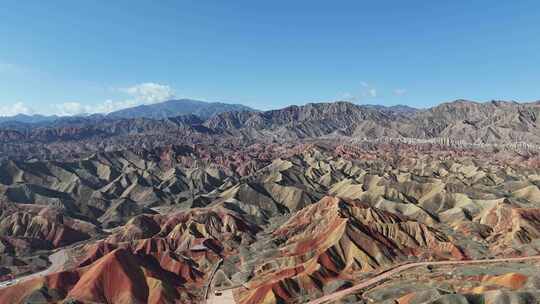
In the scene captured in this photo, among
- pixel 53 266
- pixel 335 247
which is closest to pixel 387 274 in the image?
pixel 335 247

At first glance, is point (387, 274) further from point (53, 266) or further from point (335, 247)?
point (53, 266)

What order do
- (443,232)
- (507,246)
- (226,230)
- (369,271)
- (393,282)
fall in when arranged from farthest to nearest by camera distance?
(226,230)
(443,232)
(507,246)
(369,271)
(393,282)

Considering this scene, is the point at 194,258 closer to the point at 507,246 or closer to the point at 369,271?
the point at 369,271

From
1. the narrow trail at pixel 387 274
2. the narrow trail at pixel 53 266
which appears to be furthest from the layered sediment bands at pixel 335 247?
the narrow trail at pixel 53 266

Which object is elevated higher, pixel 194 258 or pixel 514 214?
pixel 514 214

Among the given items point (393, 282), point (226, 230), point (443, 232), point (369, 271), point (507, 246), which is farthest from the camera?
point (226, 230)

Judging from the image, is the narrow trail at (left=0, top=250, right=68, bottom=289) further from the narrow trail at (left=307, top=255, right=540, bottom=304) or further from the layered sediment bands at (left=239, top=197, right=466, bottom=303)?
the narrow trail at (left=307, top=255, right=540, bottom=304)

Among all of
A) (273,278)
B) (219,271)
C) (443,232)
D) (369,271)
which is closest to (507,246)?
(443,232)

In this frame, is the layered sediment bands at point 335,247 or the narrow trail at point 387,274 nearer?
the narrow trail at point 387,274

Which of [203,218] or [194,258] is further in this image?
[203,218]

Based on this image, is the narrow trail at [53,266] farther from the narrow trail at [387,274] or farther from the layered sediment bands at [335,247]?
the narrow trail at [387,274]
